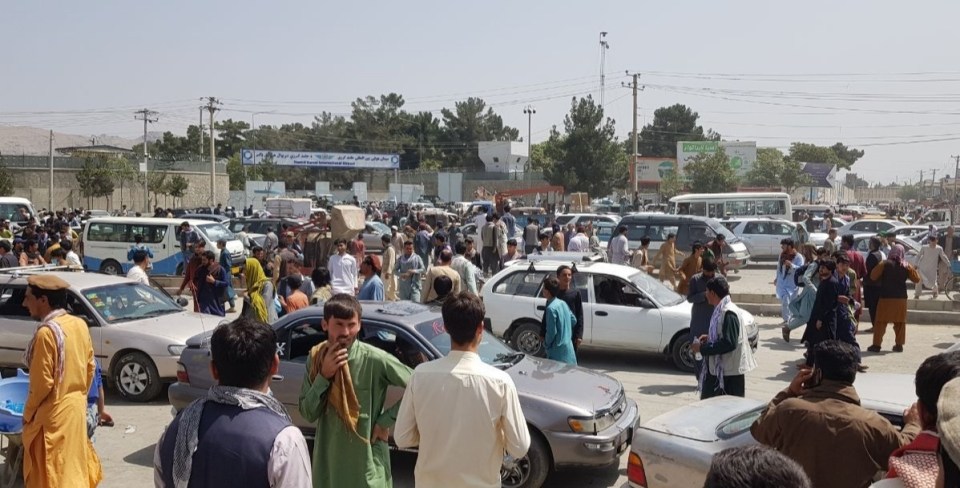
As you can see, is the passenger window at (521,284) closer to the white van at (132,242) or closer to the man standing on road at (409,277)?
the man standing on road at (409,277)

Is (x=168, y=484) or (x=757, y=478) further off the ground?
(x=757, y=478)

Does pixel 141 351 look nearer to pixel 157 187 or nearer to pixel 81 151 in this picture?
pixel 157 187

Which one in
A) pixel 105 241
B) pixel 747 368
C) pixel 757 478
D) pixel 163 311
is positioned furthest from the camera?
pixel 105 241

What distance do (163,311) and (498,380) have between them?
807cm

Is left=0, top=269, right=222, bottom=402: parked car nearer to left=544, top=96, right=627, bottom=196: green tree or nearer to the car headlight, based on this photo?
the car headlight

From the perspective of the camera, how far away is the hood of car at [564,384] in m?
6.57

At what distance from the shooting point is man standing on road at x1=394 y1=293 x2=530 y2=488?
3.80m

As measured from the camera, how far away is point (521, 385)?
670 centimetres

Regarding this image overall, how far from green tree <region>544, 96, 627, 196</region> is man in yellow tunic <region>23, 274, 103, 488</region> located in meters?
52.0

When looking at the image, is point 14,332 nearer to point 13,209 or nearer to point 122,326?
point 122,326

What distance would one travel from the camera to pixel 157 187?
5847 centimetres

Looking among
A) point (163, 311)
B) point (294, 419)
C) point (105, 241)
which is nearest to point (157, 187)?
point (105, 241)

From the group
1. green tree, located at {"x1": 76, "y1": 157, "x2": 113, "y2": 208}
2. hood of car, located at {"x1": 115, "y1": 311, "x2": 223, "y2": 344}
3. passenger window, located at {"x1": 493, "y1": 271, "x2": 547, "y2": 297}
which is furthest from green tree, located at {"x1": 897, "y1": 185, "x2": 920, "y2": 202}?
hood of car, located at {"x1": 115, "y1": 311, "x2": 223, "y2": 344}

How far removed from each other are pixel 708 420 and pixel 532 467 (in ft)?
4.99
